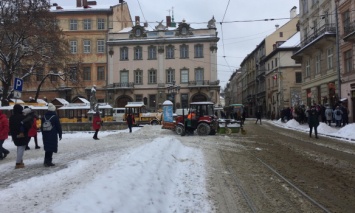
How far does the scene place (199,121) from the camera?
23422 millimetres

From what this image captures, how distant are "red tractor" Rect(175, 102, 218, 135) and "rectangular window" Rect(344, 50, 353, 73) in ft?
47.1

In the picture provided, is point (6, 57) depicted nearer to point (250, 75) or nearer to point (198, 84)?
point (198, 84)

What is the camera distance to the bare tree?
26.1 m

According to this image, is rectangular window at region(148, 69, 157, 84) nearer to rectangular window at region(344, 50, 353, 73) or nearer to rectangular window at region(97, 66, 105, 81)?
rectangular window at region(97, 66, 105, 81)

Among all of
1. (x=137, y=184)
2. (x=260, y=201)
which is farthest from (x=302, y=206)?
(x=137, y=184)

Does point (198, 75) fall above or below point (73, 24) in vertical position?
below

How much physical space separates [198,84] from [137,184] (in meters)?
53.7

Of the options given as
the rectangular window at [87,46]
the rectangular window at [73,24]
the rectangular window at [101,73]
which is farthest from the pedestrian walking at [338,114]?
the rectangular window at [73,24]

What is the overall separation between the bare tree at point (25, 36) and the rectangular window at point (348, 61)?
80.3ft

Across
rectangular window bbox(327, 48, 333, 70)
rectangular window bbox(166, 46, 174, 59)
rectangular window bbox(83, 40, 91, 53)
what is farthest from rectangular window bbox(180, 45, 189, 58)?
rectangular window bbox(327, 48, 333, 70)

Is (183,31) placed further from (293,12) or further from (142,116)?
(293,12)

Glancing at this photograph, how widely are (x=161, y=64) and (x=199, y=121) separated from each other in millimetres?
39565

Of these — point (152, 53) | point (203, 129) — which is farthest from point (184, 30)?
point (203, 129)

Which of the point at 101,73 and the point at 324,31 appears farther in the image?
the point at 101,73
